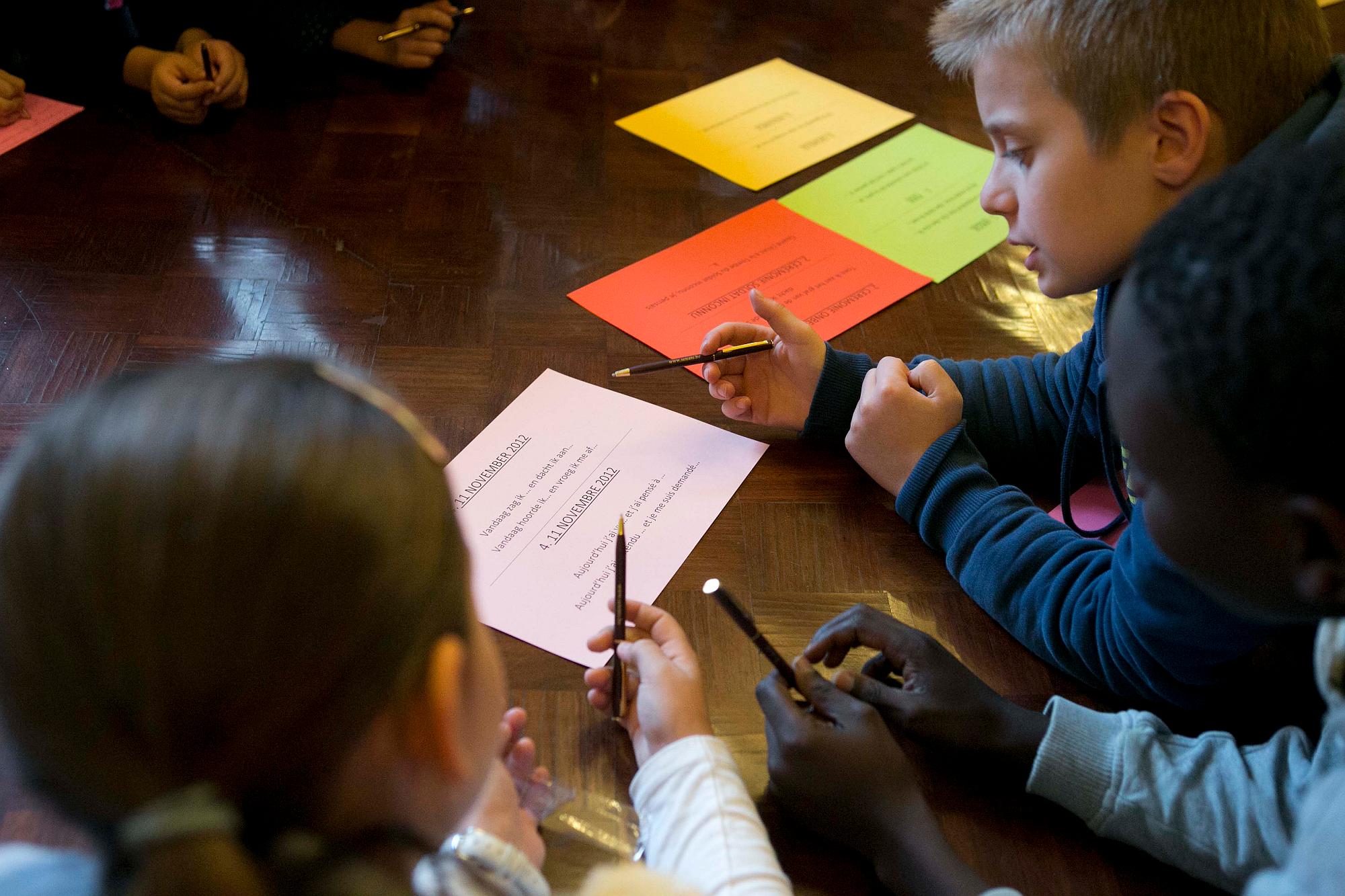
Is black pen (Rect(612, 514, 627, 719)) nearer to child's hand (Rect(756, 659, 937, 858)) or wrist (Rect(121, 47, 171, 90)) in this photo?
child's hand (Rect(756, 659, 937, 858))

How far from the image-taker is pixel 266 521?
36 cm

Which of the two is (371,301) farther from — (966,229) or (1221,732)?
(1221,732)

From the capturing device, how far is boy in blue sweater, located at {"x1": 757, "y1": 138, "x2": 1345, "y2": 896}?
1.53 ft

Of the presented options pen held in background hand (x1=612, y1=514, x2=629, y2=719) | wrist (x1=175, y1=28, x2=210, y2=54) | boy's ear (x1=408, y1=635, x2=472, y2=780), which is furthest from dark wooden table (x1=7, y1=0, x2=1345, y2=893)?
boy's ear (x1=408, y1=635, x2=472, y2=780)

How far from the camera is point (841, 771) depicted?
631 mm

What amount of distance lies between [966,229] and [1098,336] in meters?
0.38

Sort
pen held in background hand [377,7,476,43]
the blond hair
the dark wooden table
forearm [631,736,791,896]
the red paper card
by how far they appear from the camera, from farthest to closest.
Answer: pen held in background hand [377,7,476,43]
the red paper card
the blond hair
the dark wooden table
forearm [631,736,791,896]

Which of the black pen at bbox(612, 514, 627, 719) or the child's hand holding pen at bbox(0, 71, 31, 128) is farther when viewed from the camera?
the child's hand holding pen at bbox(0, 71, 31, 128)

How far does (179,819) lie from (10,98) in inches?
50.5

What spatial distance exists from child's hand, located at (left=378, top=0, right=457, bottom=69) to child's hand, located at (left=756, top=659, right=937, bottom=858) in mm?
1143

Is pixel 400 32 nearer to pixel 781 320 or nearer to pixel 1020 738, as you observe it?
pixel 781 320

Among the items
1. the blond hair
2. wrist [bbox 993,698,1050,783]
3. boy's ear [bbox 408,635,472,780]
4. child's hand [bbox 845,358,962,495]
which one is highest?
the blond hair

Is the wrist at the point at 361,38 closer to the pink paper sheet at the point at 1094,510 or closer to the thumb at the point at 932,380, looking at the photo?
the thumb at the point at 932,380

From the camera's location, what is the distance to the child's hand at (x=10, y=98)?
4.12 ft
